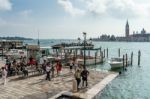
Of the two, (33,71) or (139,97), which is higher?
(33,71)

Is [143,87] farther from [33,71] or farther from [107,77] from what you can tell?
[33,71]

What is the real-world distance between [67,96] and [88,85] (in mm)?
5279

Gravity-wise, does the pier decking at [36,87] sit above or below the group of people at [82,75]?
below

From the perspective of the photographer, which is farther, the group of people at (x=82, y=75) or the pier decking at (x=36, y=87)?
the group of people at (x=82, y=75)

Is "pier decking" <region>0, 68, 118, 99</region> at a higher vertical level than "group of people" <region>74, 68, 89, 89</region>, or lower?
lower

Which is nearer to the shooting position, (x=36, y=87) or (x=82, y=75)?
(x=36, y=87)

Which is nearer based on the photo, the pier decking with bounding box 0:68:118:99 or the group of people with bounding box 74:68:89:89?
the pier decking with bounding box 0:68:118:99

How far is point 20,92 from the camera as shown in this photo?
2253cm

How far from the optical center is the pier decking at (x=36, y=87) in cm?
2166

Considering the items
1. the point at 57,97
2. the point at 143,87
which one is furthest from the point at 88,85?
the point at 143,87

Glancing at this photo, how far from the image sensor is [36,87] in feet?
80.4

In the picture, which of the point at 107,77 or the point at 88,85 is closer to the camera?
the point at 88,85

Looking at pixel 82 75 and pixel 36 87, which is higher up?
pixel 82 75

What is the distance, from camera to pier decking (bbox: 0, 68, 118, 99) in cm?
2166
